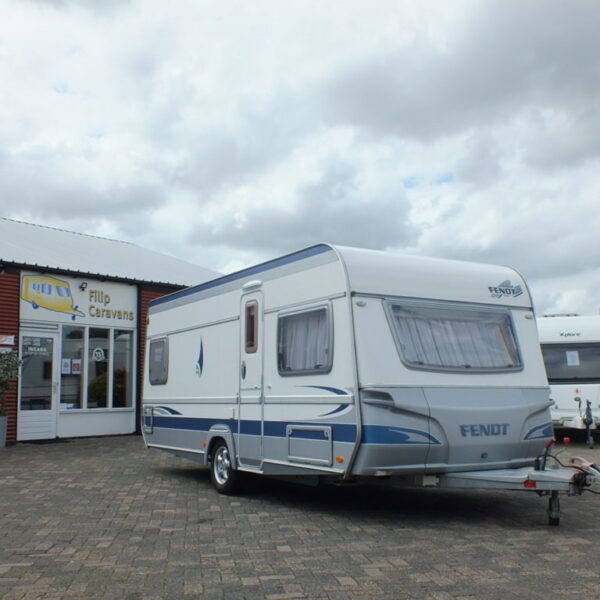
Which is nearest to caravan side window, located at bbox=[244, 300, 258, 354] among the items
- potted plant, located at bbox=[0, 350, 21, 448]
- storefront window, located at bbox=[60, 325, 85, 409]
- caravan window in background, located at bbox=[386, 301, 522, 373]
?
caravan window in background, located at bbox=[386, 301, 522, 373]

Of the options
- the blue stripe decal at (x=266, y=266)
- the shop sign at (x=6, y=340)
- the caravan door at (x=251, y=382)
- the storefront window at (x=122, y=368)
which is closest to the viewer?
the blue stripe decal at (x=266, y=266)

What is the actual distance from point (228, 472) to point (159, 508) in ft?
3.66

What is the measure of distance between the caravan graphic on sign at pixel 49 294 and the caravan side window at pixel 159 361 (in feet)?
16.3

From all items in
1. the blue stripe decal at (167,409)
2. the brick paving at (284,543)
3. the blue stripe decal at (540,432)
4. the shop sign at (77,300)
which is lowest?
the brick paving at (284,543)

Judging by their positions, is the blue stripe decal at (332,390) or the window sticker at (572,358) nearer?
the blue stripe decal at (332,390)

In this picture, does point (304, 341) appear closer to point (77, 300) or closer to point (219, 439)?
point (219, 439)

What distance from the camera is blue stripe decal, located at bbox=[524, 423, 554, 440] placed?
24.7ft

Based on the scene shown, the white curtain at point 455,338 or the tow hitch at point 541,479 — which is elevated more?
the white curtain at point 455,338

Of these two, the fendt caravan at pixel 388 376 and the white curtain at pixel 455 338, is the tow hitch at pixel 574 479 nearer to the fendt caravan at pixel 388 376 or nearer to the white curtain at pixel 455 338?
the fendt caravan at pixel 388 376

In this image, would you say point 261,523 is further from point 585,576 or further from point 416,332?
point 585,576

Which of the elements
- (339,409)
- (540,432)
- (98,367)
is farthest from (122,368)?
(540,432)

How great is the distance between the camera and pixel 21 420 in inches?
590

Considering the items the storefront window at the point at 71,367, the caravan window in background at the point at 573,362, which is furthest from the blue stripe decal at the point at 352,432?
the caravan window in background at the point at 573,362

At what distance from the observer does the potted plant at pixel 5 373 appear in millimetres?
13727
